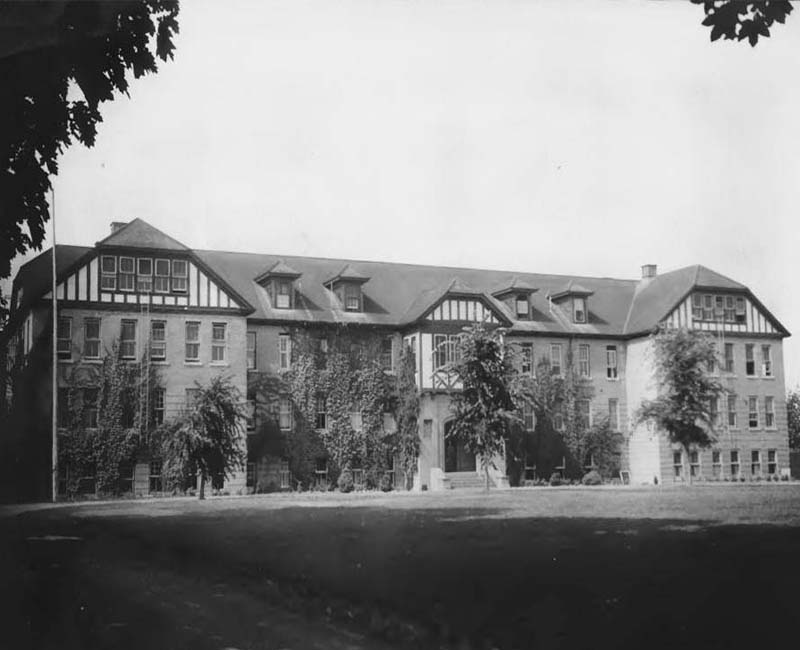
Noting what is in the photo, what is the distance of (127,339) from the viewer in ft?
26.7

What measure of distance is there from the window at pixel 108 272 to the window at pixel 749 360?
262 inches

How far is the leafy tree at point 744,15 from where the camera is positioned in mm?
5578

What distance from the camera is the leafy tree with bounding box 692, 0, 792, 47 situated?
220 inches

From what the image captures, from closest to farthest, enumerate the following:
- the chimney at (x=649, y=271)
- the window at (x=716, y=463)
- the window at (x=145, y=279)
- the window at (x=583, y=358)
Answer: the window at (x=145, y=279), the chimney at (x=649, y=271), the window at (x=716, y=463), the window at (x=583, y=358)

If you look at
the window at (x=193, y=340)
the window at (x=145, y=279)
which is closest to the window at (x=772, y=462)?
the window at (x=193, y=340)

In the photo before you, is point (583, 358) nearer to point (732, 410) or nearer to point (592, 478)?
point (592, 478)

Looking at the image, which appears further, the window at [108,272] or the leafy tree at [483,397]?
the leafy tree at [483,397]

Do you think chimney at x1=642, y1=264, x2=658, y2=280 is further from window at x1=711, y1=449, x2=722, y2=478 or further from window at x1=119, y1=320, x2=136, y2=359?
window at x1=119, y1=320, x2=136, y2=359

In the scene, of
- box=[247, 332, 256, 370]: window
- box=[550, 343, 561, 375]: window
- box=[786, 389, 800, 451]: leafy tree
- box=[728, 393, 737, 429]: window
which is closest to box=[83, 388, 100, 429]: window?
box=[247, 332, 256, 370]: window

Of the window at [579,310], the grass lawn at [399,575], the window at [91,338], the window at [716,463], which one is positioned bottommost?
the grass lawn at [399,575]

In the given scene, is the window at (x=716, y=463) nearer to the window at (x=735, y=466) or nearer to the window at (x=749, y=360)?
the window at (x=735, y=466)

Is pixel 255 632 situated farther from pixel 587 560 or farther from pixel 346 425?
pixel 346 425

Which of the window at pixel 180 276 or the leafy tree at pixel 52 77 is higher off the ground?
the leafy tree at pixel 52 77

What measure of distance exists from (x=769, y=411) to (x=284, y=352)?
19.1ft
